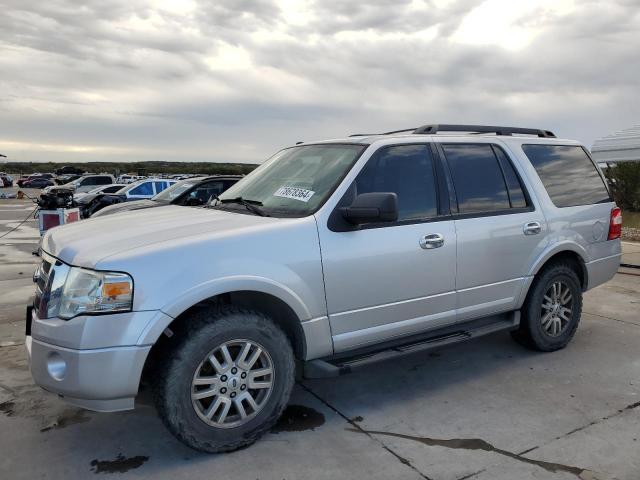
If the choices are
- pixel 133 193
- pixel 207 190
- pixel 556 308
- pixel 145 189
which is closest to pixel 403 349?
pixel 556 308

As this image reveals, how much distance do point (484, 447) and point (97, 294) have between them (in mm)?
2381

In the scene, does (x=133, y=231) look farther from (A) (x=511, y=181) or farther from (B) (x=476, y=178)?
(A) (x=511, y=181)

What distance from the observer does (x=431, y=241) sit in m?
3.85

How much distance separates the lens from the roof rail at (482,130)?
437 centimetres

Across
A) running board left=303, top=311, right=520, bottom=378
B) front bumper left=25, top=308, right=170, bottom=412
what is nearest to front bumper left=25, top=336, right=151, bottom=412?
front bumper left=25, top=308, right=170, bottom=412

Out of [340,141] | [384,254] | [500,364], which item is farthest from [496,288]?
[340,141]

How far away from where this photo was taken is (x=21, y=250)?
37.9ft

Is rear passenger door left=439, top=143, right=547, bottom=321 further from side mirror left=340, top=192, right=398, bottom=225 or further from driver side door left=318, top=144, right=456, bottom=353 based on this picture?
side mirror left=340, top=192, right=398, bottom=225

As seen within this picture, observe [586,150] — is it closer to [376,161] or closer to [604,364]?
[604,364]

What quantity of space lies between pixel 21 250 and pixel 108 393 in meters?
10.2

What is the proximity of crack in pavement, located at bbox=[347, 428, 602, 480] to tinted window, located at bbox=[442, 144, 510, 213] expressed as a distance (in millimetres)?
1656

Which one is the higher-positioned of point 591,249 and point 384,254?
A: point 384,254

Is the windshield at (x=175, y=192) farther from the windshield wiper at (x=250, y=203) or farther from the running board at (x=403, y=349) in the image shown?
the running board at (x=403, y=349)

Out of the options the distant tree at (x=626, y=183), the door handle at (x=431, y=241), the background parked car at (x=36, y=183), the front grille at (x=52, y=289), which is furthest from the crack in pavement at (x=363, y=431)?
the background parked car at (x=36, y=183)
